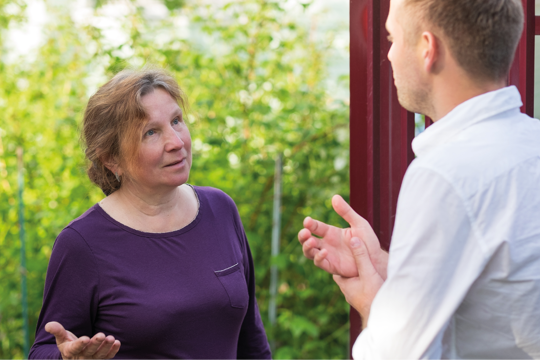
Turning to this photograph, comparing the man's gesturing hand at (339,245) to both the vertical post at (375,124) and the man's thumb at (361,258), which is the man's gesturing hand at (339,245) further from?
the vertical post at (375,124)

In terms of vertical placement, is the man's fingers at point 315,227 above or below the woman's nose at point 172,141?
below

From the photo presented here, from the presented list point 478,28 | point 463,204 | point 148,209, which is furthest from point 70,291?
point 478,28

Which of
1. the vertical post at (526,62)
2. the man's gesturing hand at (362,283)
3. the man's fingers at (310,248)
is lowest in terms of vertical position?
the man's gesturing hand at (362,283)

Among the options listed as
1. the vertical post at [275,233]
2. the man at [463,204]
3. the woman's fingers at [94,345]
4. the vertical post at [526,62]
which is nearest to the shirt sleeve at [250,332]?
the woman's fingers at [94,345]

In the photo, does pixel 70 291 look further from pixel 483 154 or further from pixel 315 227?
pixel 483 154

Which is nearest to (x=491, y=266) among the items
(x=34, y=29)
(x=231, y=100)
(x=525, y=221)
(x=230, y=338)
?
(x=525, y=221)

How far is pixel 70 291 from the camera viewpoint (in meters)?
1.43

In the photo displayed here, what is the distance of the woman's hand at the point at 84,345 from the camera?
1208 millimetres

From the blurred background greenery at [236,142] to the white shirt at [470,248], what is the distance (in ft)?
6.43

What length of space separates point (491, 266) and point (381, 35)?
33.6 inches

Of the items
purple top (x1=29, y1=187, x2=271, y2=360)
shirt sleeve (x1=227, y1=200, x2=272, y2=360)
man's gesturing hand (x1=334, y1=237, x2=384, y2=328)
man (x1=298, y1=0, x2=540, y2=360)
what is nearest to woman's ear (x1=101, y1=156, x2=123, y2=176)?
purple top (x1=29, y1=187, x2=271, y2=360)

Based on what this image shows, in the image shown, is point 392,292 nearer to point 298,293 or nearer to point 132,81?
point 132,81

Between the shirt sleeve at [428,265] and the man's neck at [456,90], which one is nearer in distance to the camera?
the shirt sleeve at [428,265]

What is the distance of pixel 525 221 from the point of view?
85 centimetres
